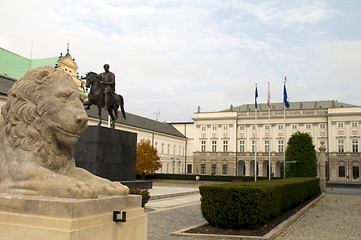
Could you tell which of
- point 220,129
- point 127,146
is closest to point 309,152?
point 127,146

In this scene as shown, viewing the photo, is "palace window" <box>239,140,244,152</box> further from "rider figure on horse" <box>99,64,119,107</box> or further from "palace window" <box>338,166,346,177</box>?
"rider figure on horse" <box>99,64,119,107</box>

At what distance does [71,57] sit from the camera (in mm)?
55031

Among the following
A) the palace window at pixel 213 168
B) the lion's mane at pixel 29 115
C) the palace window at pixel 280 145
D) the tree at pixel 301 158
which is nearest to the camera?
the lion's mane at pixel 29 115

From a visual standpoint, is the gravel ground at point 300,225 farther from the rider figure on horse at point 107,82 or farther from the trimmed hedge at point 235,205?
the rider figure on horse at point 107,82

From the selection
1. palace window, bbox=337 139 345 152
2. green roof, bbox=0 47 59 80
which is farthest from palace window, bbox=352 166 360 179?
green roof, bbox=0 47 59 80

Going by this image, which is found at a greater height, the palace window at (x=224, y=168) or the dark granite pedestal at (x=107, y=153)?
the dark granite pedestal at (x=107, y=153)

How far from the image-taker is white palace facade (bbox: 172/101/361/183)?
6097cm

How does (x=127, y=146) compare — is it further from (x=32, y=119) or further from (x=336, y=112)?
(x=336, y=112)

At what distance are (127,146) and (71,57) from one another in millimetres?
42773

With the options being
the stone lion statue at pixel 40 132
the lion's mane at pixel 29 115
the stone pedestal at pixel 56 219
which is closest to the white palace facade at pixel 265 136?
the stone lion statue at pixel 40 132

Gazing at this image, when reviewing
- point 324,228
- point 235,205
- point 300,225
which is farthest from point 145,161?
point 235,205

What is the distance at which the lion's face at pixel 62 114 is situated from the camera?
11.3ft

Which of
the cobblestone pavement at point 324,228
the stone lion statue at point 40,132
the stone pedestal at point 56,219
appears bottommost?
the cobblestone pavement at point 324,228

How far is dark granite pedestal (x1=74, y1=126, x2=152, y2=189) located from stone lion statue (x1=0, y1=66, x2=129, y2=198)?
10847mm
